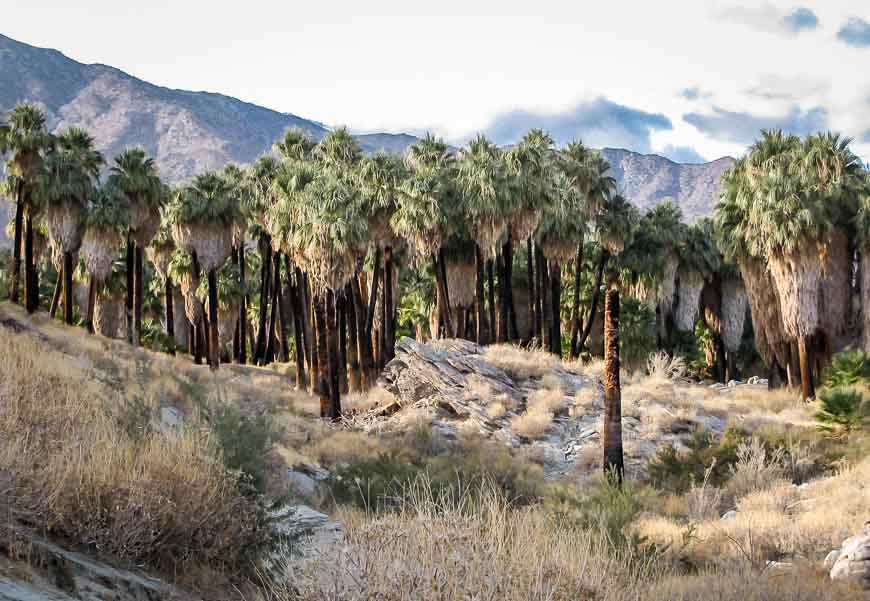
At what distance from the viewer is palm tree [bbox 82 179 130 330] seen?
39219 mm

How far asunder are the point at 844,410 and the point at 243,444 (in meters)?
19.5

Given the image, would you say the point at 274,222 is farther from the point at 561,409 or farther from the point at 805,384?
the point at 805,384

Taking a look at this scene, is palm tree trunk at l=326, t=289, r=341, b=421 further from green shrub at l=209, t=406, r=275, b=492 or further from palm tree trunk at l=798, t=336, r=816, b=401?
green shrub at l=209, t=406, r=275, b=492

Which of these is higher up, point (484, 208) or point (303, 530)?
point (484, 208)

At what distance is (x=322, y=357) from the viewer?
32156 millimetres

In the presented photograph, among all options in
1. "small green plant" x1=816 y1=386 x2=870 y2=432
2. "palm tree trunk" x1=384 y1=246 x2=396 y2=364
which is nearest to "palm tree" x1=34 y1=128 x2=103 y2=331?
"palm tree trunk" x1=384 y1=246 x2=396 y2=364

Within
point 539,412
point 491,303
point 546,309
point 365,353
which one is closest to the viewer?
point 539,412

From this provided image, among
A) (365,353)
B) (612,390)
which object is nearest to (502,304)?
(365,353)

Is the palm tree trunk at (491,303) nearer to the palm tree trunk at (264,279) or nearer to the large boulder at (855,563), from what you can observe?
the palm tree trunk at (264,279)

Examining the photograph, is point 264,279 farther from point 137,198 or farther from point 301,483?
point 301,483

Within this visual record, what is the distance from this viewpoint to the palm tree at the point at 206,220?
42031 mm

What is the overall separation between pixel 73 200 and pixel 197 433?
108ft

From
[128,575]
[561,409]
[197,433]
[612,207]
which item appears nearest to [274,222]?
[561,409]

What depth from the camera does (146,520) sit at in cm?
665
